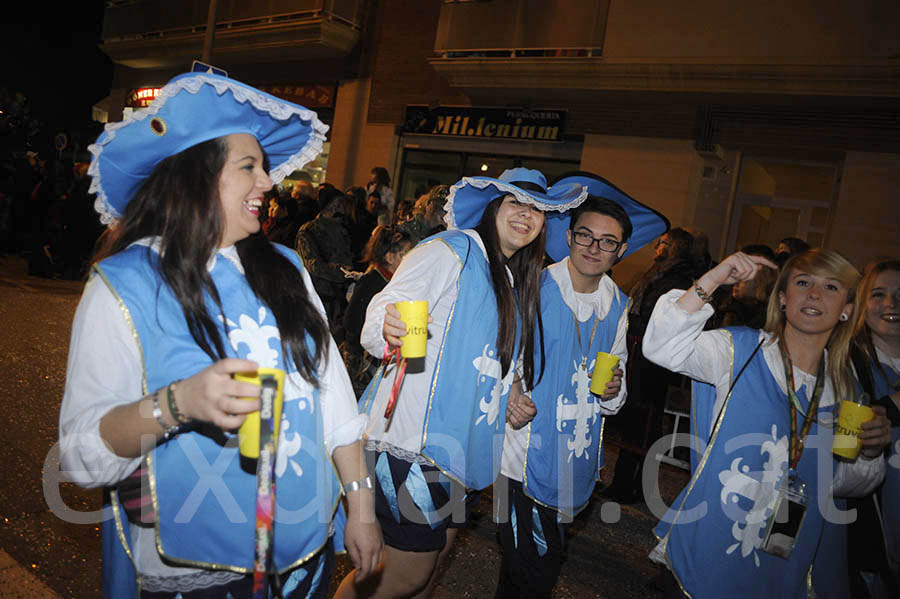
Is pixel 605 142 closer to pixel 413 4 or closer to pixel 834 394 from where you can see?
pixel 413 4

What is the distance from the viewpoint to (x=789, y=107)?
10.1m

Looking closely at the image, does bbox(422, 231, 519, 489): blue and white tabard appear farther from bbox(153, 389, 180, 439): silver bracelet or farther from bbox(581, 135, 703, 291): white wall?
bbox(581, 135, 703, 291): white wall

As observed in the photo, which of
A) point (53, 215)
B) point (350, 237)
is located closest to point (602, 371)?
point (350, 237)

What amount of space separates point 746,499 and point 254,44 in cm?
1756

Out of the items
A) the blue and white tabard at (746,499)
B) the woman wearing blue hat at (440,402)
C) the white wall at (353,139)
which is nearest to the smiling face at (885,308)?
the blue and white tabard at (746,499)

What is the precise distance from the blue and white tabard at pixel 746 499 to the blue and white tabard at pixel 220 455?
155 centimetres

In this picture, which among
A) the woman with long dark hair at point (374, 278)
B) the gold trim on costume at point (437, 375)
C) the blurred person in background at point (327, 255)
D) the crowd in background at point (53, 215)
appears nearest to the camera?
the gold trim on costume at point (437, 375)

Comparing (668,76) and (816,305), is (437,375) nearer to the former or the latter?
(816,305)

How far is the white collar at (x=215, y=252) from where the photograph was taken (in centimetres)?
173

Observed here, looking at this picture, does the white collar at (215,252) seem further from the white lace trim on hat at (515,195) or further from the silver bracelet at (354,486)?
the white lace trim on hat at (515,195)

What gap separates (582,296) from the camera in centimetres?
337

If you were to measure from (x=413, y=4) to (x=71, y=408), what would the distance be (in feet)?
50.0

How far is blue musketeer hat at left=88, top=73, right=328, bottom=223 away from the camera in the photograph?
67.3 inches

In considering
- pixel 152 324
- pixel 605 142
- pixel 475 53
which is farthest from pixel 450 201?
pixel 475 53
